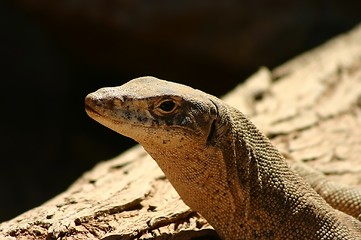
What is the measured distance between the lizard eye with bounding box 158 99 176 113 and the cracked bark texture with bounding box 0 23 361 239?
925 mm

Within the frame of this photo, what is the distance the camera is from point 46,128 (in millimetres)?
11039

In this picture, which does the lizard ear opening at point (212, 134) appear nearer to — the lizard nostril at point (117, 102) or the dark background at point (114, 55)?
the lizard nostril at point (117, 102)

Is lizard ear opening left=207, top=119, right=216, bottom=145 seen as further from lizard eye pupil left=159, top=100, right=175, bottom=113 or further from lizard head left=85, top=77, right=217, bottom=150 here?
lizard eye pupil left=159, top=100, right=175, bottom=113

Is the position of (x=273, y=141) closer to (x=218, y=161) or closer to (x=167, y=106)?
(x=218, y=161)

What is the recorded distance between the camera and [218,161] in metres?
4.08

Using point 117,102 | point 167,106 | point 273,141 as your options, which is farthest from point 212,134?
point 273,141

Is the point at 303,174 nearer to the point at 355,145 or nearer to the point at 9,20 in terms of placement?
the point at 355,145

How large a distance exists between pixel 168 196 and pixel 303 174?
1099 millimetres

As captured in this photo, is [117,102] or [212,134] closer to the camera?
Answer: [117,102]

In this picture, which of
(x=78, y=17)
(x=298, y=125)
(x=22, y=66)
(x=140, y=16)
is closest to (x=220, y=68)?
(x=140, y=16)

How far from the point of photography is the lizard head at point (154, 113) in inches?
153

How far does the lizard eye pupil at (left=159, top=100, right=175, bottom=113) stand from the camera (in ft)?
13.0

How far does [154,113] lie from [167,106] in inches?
3.5

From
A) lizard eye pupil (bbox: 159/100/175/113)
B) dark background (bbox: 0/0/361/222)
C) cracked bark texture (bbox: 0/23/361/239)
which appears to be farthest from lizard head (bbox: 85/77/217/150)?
dark background (bbox: 0/0/361/222)
